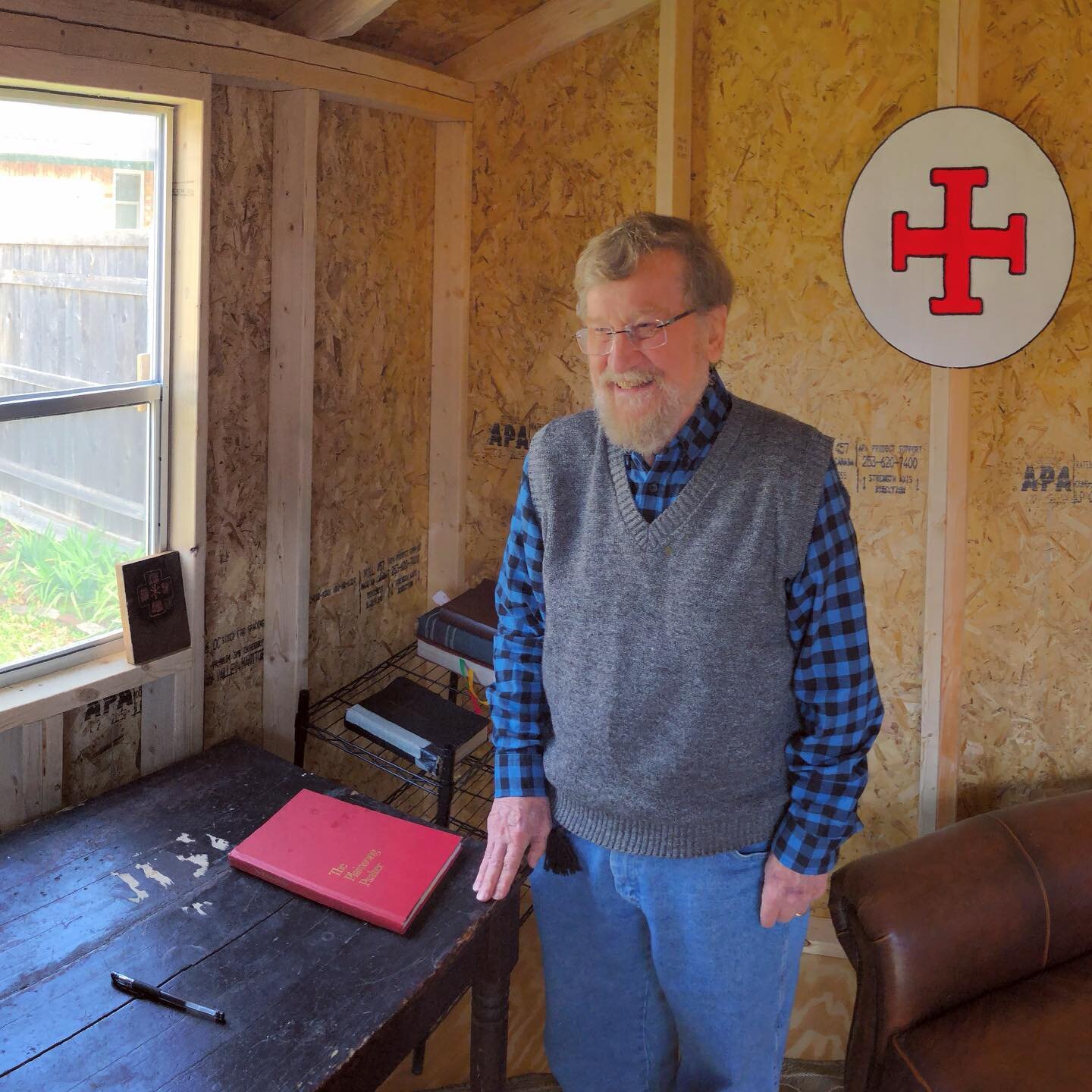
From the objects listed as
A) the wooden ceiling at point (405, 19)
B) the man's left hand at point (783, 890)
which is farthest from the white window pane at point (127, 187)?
the man's left hand at point (783, 890)

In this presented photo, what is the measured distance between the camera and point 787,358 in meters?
2.68

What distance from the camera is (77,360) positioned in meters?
2.05

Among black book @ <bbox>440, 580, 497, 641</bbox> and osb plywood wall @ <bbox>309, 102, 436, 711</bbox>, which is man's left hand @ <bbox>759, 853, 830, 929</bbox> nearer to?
black book @ <bbox>440, 580, 497, 641</bbox>

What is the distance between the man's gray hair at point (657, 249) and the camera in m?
1.56

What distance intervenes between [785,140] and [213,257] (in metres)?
1.36

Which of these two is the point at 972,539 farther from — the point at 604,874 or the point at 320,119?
the point at 320,119

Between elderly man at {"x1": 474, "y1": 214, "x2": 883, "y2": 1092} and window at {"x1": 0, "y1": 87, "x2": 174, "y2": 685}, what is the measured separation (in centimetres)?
93

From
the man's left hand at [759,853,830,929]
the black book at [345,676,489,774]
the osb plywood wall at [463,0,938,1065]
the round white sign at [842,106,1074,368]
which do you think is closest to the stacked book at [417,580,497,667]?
the black book at [345,676,489,774]

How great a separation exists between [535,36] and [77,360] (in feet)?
4.56

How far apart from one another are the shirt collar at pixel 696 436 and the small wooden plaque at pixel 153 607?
3.54 feet

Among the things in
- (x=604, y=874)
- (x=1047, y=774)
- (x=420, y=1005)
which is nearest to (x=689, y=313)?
(x=604, y=874)

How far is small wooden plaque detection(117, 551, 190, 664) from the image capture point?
213cm

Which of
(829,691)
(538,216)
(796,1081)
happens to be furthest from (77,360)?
(796,1081)

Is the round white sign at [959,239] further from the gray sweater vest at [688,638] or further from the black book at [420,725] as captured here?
the black book at [420,725]
